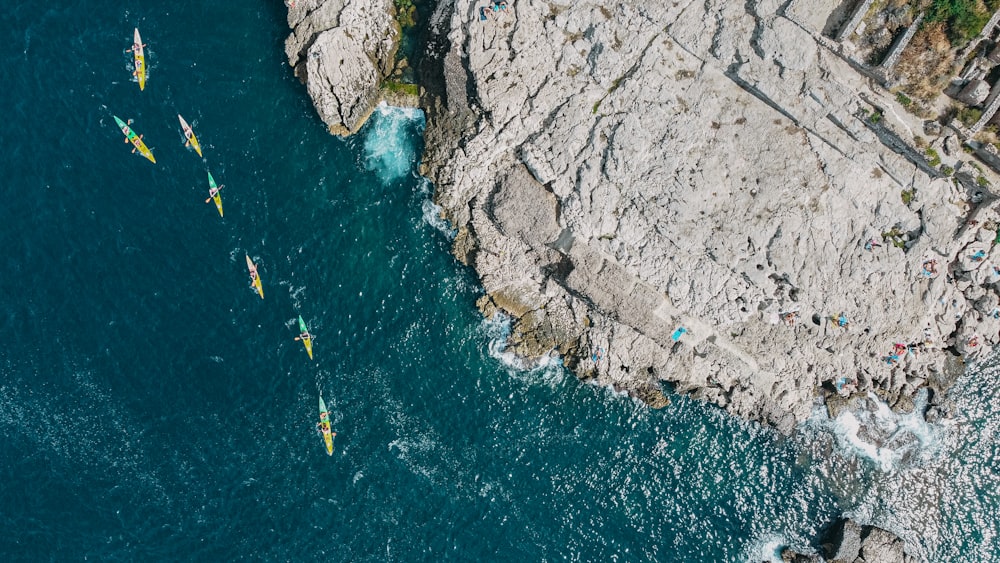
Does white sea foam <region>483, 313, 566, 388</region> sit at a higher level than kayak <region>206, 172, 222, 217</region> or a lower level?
higher

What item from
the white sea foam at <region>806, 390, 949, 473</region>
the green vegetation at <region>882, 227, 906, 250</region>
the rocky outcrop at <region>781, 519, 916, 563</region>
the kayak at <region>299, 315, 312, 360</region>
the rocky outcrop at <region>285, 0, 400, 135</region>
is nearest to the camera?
the green vegetation at <region>882, 227, 906, 250</region>

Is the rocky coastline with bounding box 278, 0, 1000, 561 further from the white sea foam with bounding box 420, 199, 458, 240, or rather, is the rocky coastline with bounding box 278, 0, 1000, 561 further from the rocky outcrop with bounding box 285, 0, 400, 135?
Answer: the white sea foam with bounding box 420, 199, 458, 240

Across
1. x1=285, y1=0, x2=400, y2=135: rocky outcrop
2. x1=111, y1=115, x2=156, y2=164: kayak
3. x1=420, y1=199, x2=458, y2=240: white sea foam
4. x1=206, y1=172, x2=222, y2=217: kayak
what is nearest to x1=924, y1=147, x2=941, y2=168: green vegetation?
x1=420, y1=199, x2=458, y2=240: white sea foam

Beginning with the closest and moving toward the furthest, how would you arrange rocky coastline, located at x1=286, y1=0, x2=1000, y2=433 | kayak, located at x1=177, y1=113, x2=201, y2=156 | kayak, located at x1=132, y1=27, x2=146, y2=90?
rocky coastline, located at x1=286, y1=0, x2=1000, y2=433 < kayak, located at x1=177, y1=113, x2=201, y2=156 < kayak, located at x1=132, y1=27, x2=146, y2=90

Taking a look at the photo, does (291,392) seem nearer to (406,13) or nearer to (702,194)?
(406,13)

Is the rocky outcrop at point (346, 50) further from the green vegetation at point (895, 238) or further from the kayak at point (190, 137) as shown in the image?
the green vegetation at point (895, 238)

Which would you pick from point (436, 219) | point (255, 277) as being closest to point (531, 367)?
point (436, 219)
